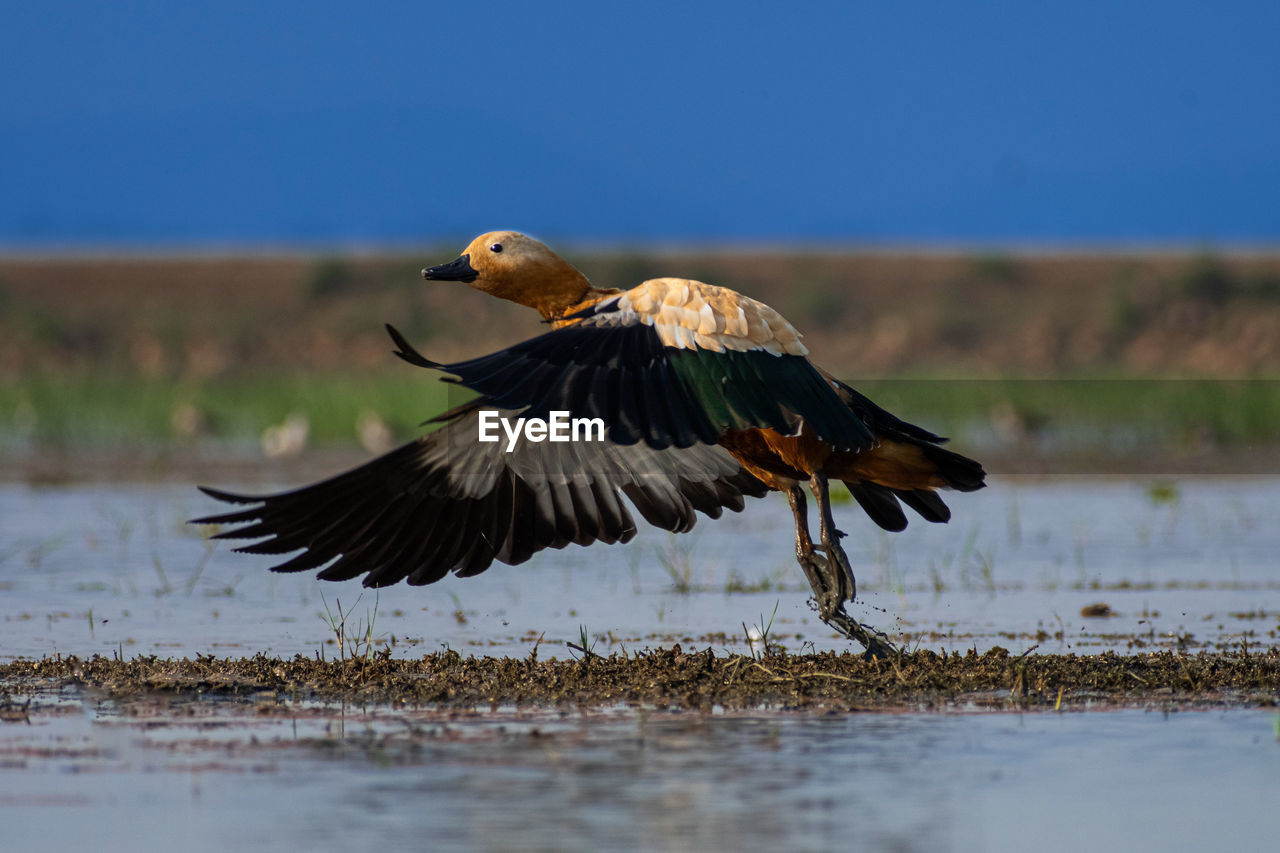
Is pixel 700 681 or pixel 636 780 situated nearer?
pixel 636 780

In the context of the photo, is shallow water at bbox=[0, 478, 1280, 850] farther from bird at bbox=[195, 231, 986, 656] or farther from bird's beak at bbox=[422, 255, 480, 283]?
bird's beak at bbox=[422, 255, 480, 283]

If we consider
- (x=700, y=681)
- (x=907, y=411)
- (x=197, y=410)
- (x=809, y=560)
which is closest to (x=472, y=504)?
(x=700, y=681)

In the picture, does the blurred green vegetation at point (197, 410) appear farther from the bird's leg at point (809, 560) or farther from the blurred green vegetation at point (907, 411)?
the bird's leg at point (809, 560)

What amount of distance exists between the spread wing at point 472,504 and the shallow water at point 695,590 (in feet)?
2.40

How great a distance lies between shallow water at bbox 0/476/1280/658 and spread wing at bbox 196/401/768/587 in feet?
2.40

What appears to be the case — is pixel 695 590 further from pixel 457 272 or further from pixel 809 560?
pixel 457 272

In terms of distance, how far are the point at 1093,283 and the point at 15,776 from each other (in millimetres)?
35937

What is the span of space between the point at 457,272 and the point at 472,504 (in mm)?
916

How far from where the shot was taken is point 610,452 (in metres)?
6.88

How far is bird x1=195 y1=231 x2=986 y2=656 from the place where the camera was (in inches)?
224

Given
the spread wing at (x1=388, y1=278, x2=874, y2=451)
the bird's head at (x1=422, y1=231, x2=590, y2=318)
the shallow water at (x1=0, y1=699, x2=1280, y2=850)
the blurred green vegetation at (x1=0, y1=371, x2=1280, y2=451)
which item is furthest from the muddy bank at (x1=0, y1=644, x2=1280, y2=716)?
the blurred green vegetation at (x1=0, y1=371, x2=1280, y2=451)

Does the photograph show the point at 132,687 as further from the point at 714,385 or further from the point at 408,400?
the point at 408,400

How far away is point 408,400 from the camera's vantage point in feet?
67.0

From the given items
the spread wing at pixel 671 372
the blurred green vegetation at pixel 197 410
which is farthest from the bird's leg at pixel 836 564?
the blurred green vegetation at pixel 197 410
